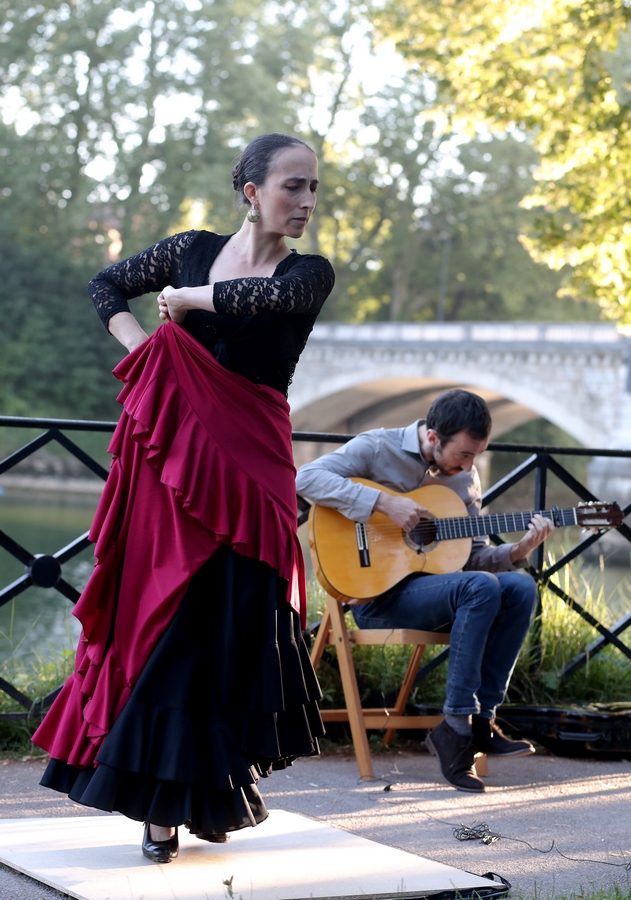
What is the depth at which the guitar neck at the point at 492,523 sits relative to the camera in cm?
362

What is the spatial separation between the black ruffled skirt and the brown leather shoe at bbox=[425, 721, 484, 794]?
42.6 inches

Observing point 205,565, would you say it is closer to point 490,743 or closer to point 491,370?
point 490,743

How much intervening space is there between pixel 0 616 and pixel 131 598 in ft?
26.3

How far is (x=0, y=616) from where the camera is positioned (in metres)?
9.93

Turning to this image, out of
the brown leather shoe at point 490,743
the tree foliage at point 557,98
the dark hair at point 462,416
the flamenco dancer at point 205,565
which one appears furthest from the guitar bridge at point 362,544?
the tree foliage at point 557,98

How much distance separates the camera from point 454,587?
3.50 meters

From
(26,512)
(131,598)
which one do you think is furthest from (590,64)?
(26,512)

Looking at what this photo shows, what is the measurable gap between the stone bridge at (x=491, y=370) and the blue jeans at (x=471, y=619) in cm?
2168

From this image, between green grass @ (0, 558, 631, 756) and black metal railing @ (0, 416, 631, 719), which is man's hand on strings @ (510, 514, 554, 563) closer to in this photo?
black metal railing @ (0, 416, 631, 719)


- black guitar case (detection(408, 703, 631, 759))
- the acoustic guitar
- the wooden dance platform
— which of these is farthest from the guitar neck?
the wooden dance platform

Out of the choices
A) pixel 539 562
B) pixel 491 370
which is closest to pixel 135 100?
pixel 491 370

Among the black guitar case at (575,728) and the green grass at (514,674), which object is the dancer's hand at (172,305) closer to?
the green grass at (514,674)

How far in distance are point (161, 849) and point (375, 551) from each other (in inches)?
56.4

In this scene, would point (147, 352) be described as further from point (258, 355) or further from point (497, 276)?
point (497, 276)
